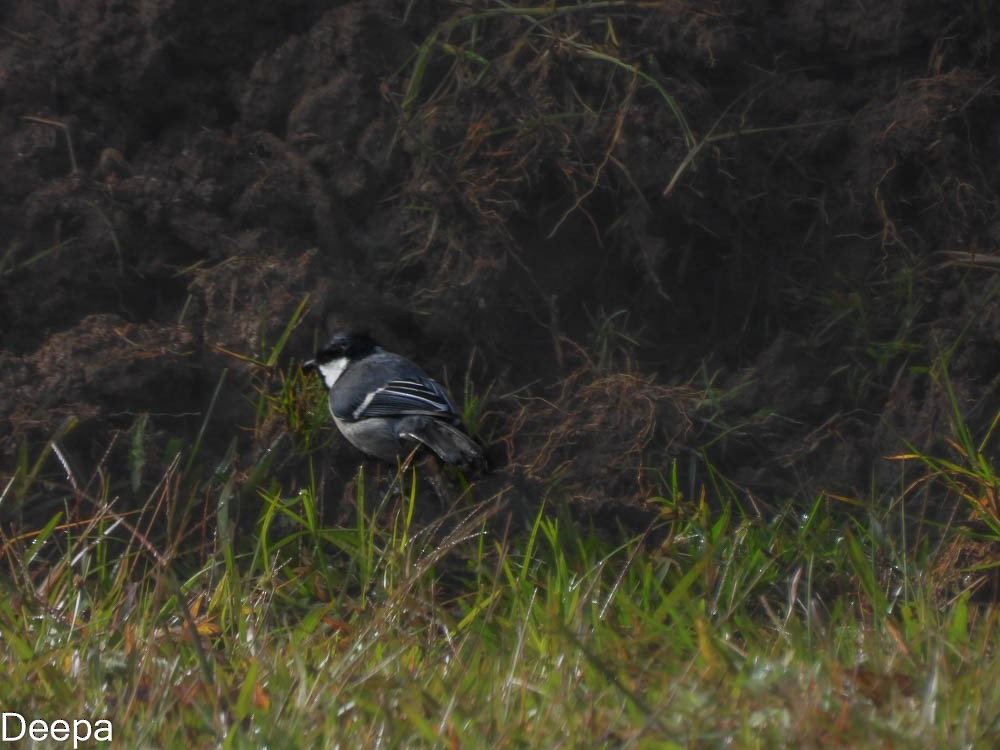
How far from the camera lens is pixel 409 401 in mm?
4926

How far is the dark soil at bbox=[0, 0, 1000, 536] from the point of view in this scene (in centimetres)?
500

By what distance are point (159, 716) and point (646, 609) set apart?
4.61 ft

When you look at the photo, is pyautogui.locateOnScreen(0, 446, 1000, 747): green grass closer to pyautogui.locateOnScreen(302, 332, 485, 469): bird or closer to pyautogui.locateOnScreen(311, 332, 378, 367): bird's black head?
pyautogui.locateOnScreen(302, 332, 485, 469): bird

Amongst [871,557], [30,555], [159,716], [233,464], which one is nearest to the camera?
[159,716]

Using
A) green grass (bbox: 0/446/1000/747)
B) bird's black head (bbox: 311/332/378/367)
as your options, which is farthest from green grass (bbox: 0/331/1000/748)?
bird's black head (bbox: 311/332/378/367)

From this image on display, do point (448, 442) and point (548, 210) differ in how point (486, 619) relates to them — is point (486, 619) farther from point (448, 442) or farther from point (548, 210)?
point (548, 210)

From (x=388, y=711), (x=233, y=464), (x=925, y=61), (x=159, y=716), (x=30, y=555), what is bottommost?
(x=233, y=464)

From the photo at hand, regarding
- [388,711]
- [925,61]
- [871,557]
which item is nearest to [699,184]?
[925,61]

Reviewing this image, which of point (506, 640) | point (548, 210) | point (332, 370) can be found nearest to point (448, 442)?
point (332, 370)

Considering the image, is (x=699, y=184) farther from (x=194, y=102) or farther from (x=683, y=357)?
(x=194, y=102)

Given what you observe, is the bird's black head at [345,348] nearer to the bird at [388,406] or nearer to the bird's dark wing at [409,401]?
the bird at [388,406]

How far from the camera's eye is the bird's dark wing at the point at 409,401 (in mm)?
4828

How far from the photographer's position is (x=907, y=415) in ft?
16.2

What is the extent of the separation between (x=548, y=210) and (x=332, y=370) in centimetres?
103
